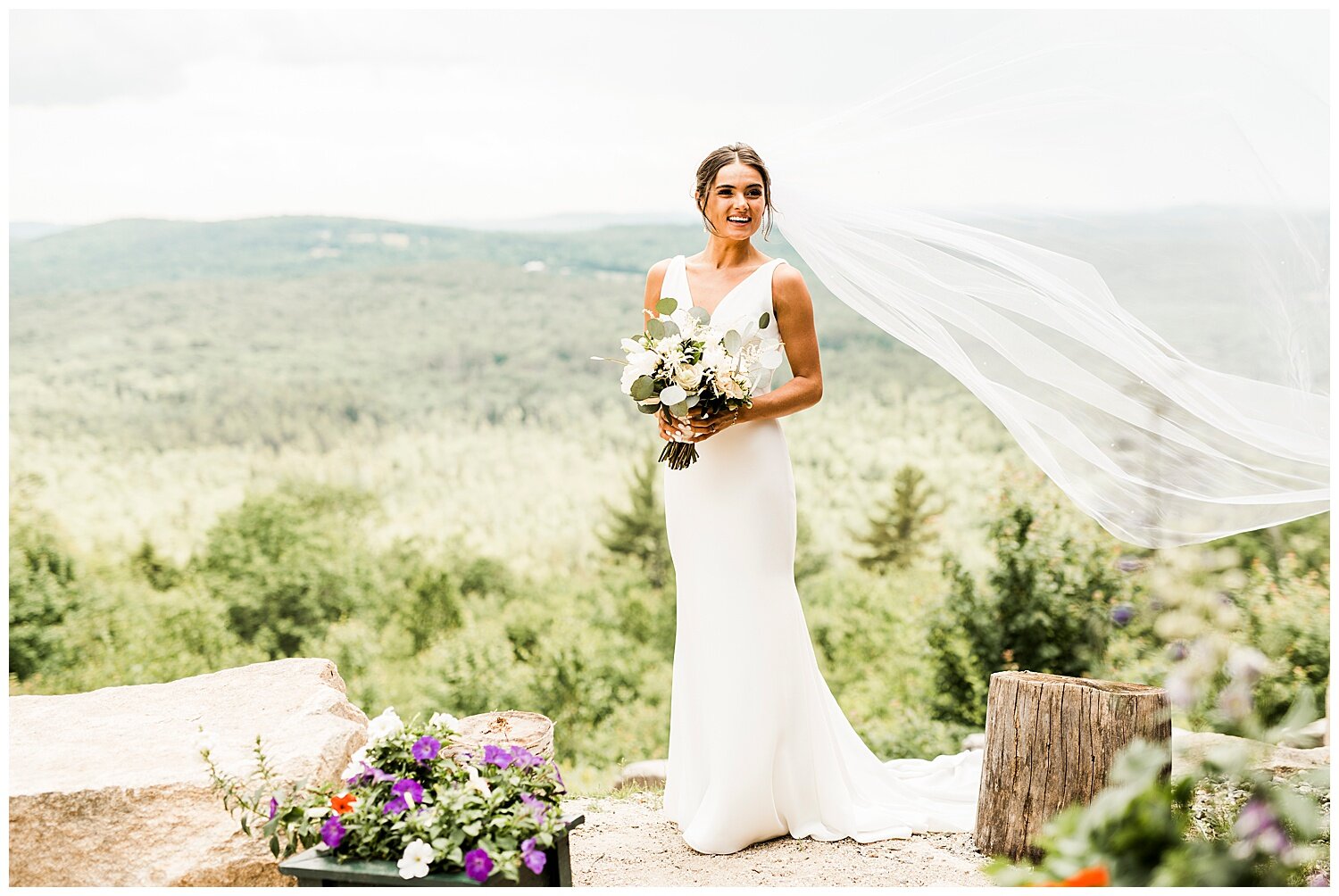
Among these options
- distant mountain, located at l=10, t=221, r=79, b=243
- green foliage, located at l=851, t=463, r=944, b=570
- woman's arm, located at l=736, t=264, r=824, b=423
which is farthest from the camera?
distant mountain, located at l=10, t=221, r=79, b=243

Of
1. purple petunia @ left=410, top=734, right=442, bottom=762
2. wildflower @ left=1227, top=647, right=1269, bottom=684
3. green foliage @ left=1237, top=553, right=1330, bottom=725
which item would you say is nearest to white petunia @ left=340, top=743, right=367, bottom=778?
purple petunia @ left=410, top=734, right=442, bottom=762

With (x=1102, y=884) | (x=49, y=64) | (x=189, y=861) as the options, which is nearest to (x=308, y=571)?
(x=49, y=64)

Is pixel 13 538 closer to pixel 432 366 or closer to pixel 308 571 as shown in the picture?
pixel 308 571

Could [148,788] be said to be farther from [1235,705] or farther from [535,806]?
[1235,705]

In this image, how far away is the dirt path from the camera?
390 cm

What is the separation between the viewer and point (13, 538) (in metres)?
13.8

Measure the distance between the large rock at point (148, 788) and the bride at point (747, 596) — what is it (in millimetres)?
1376

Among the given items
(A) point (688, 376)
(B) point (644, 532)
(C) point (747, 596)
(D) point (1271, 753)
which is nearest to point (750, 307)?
(A) point (688, 376)

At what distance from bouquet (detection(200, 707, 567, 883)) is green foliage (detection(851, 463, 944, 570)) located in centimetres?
1172

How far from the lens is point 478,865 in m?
3.03

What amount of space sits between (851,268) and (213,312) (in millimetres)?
15125

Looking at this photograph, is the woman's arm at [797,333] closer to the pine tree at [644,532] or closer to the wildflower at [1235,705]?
the wildflower at [1235,705]

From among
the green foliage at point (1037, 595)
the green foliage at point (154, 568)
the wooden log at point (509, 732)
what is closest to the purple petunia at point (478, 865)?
the wooden log at point (509, 732)

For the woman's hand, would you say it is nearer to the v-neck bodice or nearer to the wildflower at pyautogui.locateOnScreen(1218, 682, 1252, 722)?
the v-neck bodice
